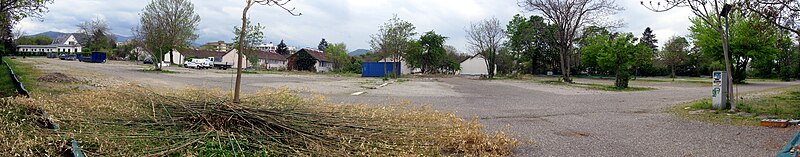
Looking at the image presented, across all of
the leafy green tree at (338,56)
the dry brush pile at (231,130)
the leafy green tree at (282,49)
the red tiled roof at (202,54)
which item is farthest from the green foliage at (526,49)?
the leafy green tree at (282,49)

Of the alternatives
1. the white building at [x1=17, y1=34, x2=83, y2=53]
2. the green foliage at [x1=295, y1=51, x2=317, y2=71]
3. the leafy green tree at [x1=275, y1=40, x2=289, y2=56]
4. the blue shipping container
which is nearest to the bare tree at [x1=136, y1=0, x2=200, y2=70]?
the blue shipping container

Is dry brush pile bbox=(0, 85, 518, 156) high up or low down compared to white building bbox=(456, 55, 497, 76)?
down

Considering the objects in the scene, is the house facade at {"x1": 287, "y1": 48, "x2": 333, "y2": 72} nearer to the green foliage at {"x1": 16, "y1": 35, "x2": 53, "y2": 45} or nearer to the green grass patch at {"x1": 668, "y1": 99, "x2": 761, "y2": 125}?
the green grass patch at {"x1": 668, "y1": 99, "x2": 761, "y2": 125}

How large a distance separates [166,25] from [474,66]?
43859mm

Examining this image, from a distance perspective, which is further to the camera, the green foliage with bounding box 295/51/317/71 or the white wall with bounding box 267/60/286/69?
the white wall with bounding box 267/60/286/69

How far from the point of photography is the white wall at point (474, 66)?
2719 inches

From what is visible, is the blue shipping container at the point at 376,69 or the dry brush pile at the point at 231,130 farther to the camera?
the blue shipping container at the point at 376,69

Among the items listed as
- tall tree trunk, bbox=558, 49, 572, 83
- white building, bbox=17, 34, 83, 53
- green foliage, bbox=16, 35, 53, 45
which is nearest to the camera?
tall tree trunk, bbox=558, 49, 572, 83

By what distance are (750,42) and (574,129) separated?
96.4 feet

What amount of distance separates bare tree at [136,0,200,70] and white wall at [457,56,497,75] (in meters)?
38.5

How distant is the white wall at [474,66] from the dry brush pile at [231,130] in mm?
63919

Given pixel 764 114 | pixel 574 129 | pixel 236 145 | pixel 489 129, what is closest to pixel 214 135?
pixel 236 145

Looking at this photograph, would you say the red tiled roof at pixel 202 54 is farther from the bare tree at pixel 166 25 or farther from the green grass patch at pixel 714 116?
the green grass patch at pixel 714 116

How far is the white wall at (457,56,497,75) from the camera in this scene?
227 feet
